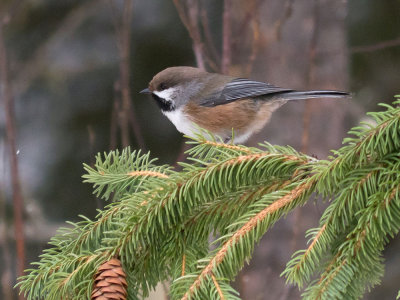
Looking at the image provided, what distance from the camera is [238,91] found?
1.80 meters

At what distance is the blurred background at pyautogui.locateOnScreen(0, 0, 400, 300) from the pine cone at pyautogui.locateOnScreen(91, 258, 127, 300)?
4.37 ft

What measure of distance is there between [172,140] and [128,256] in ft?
5.37

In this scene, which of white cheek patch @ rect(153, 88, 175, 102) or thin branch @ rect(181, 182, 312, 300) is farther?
white cheek patch @ rect(153, 88, 175, 102)

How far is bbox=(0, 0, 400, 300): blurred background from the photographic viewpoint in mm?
2219

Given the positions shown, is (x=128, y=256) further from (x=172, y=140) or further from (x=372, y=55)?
(x=372, y=55)

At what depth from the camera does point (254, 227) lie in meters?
0.81

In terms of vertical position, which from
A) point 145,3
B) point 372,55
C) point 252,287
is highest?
point 145,3

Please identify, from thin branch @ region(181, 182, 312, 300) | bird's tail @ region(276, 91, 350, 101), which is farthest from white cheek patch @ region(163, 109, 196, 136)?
thin branch @ region(181, 182, 312, 300)

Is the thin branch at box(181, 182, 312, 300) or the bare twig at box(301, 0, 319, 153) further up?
the thin branch at box(181, 182, 312, 300)

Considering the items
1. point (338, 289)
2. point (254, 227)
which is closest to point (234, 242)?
point (254, 227)

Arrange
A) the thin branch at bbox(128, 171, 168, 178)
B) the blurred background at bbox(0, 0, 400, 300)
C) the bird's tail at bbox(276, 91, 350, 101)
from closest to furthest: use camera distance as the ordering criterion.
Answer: the thin branch at bbox(128, 171, 168, 178) → the bird's tail at bbox(276, 91, 350, 101) → the blurred background at bbox(0, 0, 400, 300)

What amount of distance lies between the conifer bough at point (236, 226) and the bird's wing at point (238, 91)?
2.65ft

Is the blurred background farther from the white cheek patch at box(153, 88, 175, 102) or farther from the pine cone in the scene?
the pine cone

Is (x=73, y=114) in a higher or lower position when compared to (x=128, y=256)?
lower
